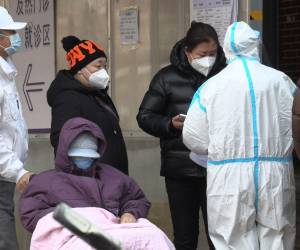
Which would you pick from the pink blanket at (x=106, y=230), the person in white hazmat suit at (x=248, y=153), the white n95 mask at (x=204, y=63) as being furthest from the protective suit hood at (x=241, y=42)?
the pink blanket at (x=106, y=230)

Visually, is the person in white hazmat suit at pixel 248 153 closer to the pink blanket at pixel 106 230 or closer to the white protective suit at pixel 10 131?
the pink blanket at pixel 106 230

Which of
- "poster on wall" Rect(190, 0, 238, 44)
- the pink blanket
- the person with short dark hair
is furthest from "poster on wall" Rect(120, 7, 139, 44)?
the pink blanket

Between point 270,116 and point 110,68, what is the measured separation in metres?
2.96

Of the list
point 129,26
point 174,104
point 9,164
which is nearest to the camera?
point 9,164

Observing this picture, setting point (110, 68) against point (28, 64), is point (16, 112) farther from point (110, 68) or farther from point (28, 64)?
point (28, 64)

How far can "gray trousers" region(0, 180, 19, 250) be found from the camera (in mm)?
4852

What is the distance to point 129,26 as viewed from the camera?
6.50 meters

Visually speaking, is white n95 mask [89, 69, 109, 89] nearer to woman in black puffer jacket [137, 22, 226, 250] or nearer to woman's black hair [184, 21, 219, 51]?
woman in black puffer jacket [137, 22, 226, 250]

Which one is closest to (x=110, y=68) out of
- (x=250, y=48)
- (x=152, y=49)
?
(x=152, y=49)

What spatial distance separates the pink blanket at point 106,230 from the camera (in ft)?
11.1

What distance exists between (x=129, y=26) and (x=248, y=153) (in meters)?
2.93

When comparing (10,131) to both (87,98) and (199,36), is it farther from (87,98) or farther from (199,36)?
(199,36)

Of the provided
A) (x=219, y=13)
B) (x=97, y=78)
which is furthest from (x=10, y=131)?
(x=219, y=13)

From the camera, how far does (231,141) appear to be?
3895mm
